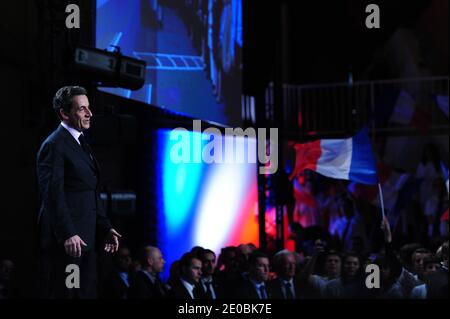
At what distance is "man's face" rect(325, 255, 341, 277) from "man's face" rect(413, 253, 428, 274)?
0.71m

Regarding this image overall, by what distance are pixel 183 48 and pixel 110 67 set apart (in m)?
1.76

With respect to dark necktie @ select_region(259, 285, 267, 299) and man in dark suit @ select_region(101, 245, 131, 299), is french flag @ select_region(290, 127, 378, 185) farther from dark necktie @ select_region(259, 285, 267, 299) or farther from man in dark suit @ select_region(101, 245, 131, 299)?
man in dark suit @ select_region(101, 245, 131, 299)

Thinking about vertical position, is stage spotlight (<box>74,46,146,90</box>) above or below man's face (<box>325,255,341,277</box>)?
above

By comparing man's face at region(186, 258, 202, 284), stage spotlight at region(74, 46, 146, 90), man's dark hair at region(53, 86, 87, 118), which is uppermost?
stage spotlight at region(74, 46, 146, 90)

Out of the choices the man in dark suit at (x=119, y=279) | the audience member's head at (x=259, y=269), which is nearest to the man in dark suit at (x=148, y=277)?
the man in dark suit at (x=119, y=279)

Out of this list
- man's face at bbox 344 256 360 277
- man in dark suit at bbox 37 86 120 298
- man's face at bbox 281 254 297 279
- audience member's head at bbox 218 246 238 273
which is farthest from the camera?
audience member's head at bbox 218 246 238 273

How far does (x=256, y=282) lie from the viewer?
8203mm

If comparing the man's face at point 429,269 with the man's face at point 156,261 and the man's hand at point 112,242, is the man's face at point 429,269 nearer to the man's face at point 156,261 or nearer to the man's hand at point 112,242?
the man's face at point 156,261

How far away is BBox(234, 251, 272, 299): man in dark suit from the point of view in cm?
813

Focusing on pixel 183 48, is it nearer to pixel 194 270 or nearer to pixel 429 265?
pixel 194 270

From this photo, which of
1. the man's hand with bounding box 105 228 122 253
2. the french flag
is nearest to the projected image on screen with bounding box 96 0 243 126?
the french flag

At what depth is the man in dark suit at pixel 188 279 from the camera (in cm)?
792

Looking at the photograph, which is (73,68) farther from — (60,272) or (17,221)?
(60,272)

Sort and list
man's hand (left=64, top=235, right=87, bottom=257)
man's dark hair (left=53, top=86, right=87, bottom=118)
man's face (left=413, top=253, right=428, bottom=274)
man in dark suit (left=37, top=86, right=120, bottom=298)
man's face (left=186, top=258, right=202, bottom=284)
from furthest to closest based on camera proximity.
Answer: man's face (left=413, top=253, right=428, bottom=274) → man's face (left=186, top=258, right=202, bottom=284) → man's dark hair (left=53, top=86, right=87, bottom=118) → man in dark suit (left=37, top=86, right=120, bottom=298) → man's hand (left=64, top=235, right=87, bottom=257)
